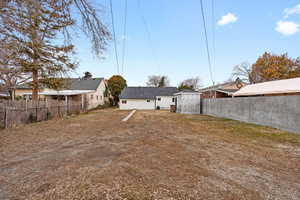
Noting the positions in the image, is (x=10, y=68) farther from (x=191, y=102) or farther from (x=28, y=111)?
(x=191, y=102)

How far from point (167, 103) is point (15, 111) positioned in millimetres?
17419

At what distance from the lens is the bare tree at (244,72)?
99.0 ft

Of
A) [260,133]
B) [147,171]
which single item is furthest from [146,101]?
[147,171]

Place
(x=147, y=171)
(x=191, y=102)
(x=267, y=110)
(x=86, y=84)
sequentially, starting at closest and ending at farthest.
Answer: (x=147, y=171) → (x=267, y=110) → (x=191, y=102) → (x=86, y=84)

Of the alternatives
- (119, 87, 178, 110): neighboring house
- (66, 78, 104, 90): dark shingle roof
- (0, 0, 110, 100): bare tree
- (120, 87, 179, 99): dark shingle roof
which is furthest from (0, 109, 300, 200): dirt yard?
(66, 78, 104, 90): dark shingle roof

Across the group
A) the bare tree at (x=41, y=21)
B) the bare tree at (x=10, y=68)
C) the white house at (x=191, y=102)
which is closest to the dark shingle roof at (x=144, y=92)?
the white house at (x=191, y=102)

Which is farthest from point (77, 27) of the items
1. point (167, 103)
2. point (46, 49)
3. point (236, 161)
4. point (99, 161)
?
point (167, 103)

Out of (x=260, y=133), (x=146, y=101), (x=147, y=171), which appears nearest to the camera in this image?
(x=147, y=171)

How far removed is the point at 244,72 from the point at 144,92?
23520mm

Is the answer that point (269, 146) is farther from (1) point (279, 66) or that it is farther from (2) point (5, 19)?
(1) point (279, 66)

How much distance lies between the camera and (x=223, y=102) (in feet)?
38.4

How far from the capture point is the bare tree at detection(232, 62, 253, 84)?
30163 millimetres

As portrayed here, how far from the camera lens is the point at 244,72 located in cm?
3131

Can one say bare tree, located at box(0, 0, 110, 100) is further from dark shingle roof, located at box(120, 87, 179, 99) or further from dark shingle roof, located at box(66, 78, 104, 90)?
dark shingle roof, located at box(66, 78, 104, 90)
